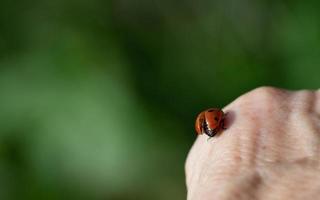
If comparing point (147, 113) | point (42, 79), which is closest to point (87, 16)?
point (42, 79)

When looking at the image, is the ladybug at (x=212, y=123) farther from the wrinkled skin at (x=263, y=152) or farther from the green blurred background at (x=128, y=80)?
the green blurred background at (x=128, y=80)

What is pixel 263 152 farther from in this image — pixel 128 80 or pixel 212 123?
pixel 128 80

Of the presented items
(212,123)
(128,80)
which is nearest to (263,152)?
(212,123)

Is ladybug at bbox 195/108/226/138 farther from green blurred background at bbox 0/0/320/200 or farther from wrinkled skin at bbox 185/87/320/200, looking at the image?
green blurred background at bbox 0/0/320/200

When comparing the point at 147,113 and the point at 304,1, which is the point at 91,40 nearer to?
the point at 147,113

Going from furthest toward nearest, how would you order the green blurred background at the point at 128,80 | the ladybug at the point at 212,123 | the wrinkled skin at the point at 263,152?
the green blurred background at the point at 128,80, the ladybug at the point at 212,123, the wrinkled skin at the point at 263,152

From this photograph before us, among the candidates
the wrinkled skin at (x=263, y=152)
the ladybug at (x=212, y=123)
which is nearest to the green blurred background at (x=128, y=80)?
the ladybug at (x=212, y=123)

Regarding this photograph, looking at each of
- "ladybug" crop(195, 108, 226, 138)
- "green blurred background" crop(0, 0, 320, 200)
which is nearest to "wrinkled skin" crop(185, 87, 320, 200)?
"ladybug" crop(195, 108, 226, 138)
